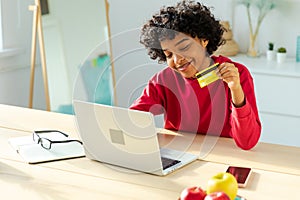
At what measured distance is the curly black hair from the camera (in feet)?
6.98

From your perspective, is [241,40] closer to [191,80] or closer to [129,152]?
[191,80]

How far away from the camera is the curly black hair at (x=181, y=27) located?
83.8 inches

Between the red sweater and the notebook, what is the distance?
33 centimetres

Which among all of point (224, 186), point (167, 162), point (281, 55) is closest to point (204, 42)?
point (167, 162)

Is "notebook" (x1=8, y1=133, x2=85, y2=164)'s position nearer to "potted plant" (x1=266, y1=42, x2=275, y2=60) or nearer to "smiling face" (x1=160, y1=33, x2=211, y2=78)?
"smiling face" (x1=160, y1=33, x2=211, y2=78)

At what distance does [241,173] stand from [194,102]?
545 mm

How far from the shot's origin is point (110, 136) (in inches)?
73.7

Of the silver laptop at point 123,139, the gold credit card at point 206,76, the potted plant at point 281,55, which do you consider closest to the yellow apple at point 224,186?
the silver laptop at point 123,139

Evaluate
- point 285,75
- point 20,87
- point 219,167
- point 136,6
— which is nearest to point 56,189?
point 219,167

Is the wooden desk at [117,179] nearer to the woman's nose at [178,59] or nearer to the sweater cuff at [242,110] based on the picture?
the sweater cuff at [242,110]

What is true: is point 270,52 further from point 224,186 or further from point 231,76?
point 224,186

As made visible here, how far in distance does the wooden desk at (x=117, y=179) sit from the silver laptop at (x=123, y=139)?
3 cm

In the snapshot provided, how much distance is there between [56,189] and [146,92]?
2.36 ft

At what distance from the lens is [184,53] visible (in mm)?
2053
